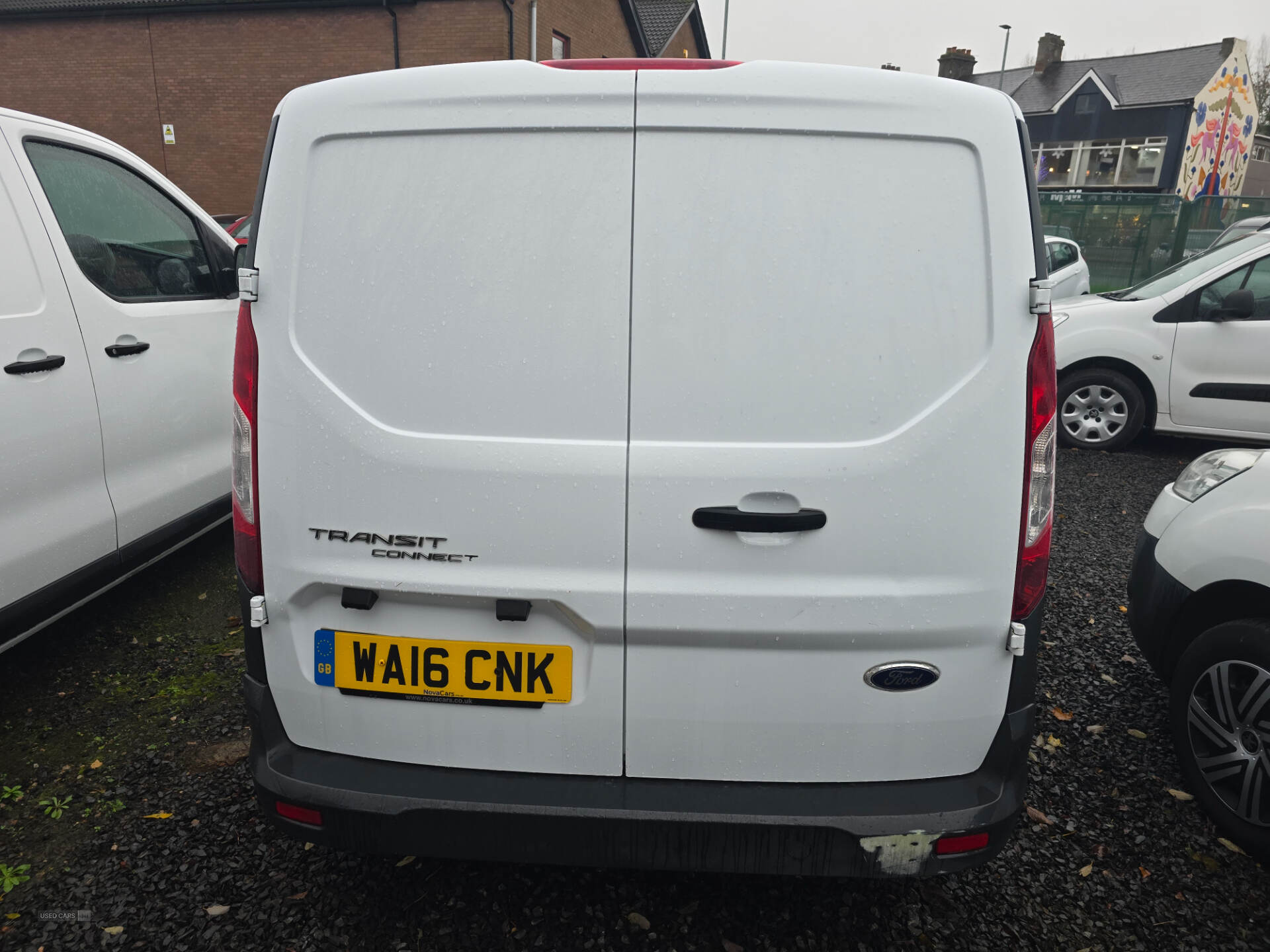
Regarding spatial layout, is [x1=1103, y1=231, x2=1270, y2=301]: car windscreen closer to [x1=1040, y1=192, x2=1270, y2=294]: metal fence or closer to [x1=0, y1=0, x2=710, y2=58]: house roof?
[x1=1040, y1=192, x2=1270, y2=294]: metal fence

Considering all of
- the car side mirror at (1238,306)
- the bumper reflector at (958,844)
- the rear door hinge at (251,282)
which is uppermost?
the rear door hinge at (251,282)

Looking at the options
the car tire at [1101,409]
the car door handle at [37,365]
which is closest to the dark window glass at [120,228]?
the car door handle at [37,365]

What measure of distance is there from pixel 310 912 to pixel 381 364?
54.0 inches

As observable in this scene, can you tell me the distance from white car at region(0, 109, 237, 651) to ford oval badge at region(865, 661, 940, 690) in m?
2.60

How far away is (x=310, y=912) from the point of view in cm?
207

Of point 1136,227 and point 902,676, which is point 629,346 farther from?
point 1136,227

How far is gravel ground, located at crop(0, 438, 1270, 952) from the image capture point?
6.65 feet

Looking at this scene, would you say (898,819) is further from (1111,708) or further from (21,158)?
(21,158)

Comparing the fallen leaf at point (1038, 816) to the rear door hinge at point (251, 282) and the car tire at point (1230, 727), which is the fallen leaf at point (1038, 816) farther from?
the rear door hinge at point (251, 282)

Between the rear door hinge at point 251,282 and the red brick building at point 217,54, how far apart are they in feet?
64.6

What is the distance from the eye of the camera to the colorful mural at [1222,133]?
36.2 m

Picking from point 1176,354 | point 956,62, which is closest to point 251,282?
point 1176,354

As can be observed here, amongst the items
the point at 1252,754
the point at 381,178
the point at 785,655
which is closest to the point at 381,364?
the point at 381,178

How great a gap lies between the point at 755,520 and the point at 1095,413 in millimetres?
6101
